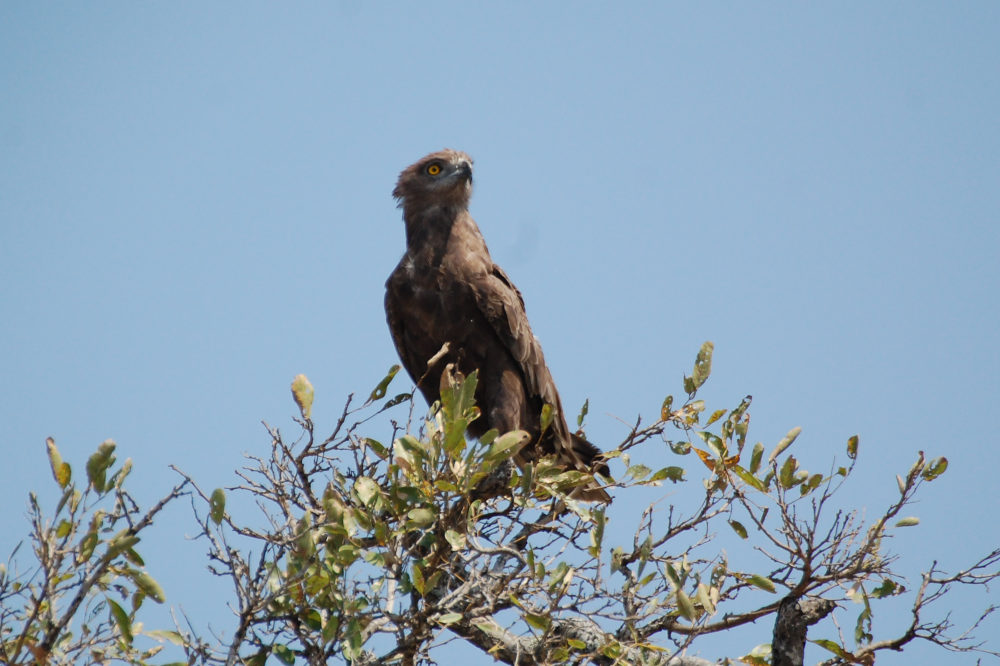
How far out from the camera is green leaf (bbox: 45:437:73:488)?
300 cm

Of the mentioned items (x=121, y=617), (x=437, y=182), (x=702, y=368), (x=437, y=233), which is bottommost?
(x=121, y=617)

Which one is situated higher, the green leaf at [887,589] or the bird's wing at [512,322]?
the bird's wing at [512,322]

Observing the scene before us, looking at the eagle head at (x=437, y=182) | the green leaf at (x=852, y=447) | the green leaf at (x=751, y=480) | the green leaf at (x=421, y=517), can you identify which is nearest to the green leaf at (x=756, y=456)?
the green leaf at (x=751, y=480)

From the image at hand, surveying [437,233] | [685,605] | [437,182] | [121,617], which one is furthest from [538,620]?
[437,182]

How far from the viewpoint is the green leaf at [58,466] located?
300cm

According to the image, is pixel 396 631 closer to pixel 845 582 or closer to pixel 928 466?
pixel 845 582

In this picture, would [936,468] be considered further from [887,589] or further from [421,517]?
[421,517]

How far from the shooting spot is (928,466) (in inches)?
155

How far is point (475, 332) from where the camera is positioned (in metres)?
5.84

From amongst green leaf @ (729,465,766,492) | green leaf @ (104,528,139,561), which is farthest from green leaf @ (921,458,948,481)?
green leaf @ (104,528,139,561)

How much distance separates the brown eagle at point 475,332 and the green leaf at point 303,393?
1783mm

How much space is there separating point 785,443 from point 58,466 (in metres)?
2.77

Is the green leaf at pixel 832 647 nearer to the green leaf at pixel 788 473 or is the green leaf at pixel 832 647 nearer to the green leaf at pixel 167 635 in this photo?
the green leaf at pixel 788 473

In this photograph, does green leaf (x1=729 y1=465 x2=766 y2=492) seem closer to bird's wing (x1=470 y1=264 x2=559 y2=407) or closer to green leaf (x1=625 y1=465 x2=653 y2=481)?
green leaf (x1=625 y1=465 x2=653 y2=481)
